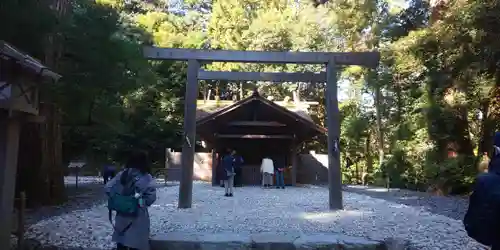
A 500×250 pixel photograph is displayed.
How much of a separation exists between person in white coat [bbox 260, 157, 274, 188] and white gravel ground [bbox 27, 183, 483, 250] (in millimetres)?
6913

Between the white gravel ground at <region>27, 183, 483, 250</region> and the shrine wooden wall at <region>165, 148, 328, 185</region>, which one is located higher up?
the shrine wooden wall at <region>165, 148, 328, 185</region>

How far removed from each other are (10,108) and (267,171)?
13.7 metres

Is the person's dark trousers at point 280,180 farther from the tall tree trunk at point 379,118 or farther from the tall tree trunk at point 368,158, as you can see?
the tall tree trunk at point 368,158

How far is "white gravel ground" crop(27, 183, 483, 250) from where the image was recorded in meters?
6.89

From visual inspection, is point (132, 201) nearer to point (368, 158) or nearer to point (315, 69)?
point (315, 69)

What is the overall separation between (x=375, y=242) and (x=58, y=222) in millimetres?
5763

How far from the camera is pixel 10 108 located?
5.40 meters

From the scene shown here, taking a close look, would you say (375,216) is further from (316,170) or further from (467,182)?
(316,170)

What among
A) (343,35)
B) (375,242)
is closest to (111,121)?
(375,242)

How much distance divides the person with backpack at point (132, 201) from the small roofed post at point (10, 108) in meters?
1.75

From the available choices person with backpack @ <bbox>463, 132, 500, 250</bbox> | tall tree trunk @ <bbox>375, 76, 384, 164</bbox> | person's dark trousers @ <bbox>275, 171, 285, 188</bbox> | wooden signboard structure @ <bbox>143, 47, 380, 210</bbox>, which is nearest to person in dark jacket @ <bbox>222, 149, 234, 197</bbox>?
wooden signboard structure @ <bbox>143, 47, 380, 210</bbox>

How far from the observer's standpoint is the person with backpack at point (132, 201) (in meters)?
4.65

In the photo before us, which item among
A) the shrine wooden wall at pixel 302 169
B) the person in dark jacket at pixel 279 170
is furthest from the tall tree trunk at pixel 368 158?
the person in dark jacket at pixel 279 170

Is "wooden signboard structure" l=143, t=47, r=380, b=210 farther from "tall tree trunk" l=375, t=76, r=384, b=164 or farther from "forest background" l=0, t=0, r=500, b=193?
"tall tree trunk" l=375, t=76, r=384, b=164
